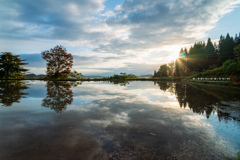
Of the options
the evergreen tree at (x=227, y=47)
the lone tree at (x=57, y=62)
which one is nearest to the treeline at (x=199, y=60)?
the evergreen tree at (x=227, y=47)

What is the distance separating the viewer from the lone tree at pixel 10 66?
110 ft

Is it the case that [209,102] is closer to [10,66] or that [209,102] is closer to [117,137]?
[117,137]

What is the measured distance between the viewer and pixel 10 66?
33688 mm

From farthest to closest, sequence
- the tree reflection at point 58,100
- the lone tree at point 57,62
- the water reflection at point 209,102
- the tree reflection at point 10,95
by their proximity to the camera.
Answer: the lone tree at point 57,62 → the tree reflection at point 10,95 → the tree reflection at point 58,100 → the water reflection at point 209,102

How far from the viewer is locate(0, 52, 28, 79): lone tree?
3347cm

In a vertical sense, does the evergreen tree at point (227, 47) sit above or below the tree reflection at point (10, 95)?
above

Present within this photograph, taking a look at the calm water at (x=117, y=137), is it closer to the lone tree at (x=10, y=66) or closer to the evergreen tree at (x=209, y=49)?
the lone tree at (x=10, y=66)

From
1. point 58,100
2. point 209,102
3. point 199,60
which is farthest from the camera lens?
point 199,60

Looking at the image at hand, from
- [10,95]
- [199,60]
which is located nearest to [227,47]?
[199,60]

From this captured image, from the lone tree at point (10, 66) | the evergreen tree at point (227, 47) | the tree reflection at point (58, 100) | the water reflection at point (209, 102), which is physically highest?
the evergreen tree at point (227, 47)

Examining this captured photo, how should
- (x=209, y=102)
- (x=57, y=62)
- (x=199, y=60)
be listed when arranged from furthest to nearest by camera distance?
1. (x=199, y=60)
2. (x=57, y=62)
3. (x=209, y=102)

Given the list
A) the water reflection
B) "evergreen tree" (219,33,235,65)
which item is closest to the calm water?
the water reflection

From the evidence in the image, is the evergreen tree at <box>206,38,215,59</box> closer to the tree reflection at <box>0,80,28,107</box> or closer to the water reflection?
the water reflection

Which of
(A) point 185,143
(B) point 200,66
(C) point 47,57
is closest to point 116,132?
(A) point 185,143
